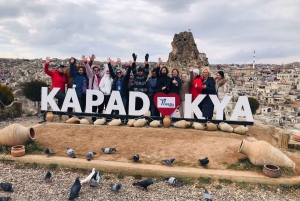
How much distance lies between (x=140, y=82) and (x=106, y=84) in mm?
1388

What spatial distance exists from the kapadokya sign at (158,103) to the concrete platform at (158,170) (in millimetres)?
3532

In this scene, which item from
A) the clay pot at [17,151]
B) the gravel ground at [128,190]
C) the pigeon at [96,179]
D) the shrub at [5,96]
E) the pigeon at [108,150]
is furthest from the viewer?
the shrub at [5,96]

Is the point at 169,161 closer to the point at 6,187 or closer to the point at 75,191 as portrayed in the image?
the point at 75,191

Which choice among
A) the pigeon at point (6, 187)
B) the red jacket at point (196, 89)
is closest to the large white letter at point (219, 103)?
the red jacket at point (196, 89)

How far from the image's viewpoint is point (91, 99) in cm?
1141

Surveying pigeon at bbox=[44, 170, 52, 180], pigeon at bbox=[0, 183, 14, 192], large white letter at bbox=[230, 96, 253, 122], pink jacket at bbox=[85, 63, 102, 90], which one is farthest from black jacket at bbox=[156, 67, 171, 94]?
pigeon at bbox=[0, 183, 14, 192]

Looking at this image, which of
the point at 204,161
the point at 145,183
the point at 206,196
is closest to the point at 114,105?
the point at 204,161

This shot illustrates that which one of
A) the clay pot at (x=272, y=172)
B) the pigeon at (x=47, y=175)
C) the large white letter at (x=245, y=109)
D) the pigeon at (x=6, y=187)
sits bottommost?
the pigeon at (x=6, y=187)

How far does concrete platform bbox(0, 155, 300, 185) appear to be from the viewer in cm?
698

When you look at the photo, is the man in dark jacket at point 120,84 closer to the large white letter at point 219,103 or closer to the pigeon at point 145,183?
the large white letter at point 219,103

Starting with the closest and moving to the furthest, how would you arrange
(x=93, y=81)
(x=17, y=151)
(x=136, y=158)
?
(x=136, y=158) → (x=17, y=151) → (x=93, y=81)

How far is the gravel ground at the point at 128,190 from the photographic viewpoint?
640 cm

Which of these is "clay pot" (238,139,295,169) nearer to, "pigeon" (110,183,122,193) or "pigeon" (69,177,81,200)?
"pigeon" (110,183,122,193)

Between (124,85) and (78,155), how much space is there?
12.7 feet
